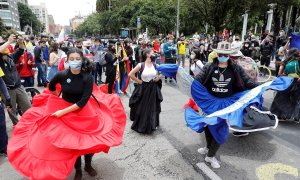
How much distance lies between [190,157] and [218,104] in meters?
1.03

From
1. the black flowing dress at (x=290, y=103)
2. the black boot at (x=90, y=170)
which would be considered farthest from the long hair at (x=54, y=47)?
the black flowing dress at (x=290, y=103)

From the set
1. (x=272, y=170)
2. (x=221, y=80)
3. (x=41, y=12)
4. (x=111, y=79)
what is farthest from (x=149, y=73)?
(x=41, y=12)

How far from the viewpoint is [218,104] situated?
162 inches

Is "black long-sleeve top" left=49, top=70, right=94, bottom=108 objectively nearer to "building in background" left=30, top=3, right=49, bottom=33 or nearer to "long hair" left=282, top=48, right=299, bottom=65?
"long hair" left=282, top=48, right=299, bottom=65

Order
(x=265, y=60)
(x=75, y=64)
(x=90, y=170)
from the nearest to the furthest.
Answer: (x=75, y=64)
(x=90, y=170)
(x=265, y=60)

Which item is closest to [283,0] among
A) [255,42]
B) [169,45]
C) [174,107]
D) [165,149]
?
[255,42]

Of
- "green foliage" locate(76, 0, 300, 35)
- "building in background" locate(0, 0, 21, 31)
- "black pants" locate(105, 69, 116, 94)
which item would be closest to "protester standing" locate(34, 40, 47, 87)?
"black pants" locate(105, 69, 116, 94)

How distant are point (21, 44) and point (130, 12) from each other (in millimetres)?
33946

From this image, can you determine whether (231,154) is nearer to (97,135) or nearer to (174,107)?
(97,135)

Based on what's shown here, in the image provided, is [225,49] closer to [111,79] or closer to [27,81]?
[111,79]

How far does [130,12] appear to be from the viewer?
37625 mm

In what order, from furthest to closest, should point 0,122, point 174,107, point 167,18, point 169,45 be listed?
point 167,18, point 169,45, point 174,107, point 0,122

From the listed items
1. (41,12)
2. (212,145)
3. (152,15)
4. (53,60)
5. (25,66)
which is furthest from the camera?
(41,12)

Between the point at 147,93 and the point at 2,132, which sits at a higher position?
the point at 147,93
